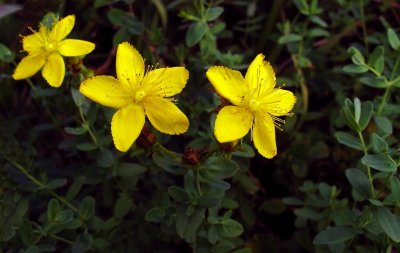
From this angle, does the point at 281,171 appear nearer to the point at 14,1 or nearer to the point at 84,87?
the point at 84,87

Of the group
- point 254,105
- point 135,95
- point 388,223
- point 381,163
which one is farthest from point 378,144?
point 135,95

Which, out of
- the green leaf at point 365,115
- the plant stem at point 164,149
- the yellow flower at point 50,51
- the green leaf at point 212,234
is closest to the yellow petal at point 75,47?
the yellow flower at point 50,51

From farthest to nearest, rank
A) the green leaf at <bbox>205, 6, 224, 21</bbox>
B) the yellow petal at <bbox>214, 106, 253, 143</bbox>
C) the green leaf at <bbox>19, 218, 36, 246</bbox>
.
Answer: the green leaf at <bbox>205, 6, 224, 21</bbox> → the green leaf at <bbox>19, 218, 36, 246</bbox> → the yellow petal at <bbox>214, 106, 253, 143</bbox>

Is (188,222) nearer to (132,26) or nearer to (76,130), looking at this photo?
(76,130)

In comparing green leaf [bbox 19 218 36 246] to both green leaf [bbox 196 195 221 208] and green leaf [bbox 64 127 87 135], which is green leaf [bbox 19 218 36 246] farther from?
green leaf [bbox 196 195 221 208]

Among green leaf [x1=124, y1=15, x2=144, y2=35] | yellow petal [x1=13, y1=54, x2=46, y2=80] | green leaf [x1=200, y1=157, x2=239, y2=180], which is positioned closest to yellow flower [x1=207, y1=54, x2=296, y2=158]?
green leaf [x1=200, y1=157, x2=239, y2=180]

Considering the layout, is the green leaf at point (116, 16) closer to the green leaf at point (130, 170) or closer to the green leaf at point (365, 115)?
the green leaf at point (130, 170)

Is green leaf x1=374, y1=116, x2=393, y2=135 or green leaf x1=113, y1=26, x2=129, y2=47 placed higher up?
green leaf x1=113, y1=26, x2=129, y2=47
